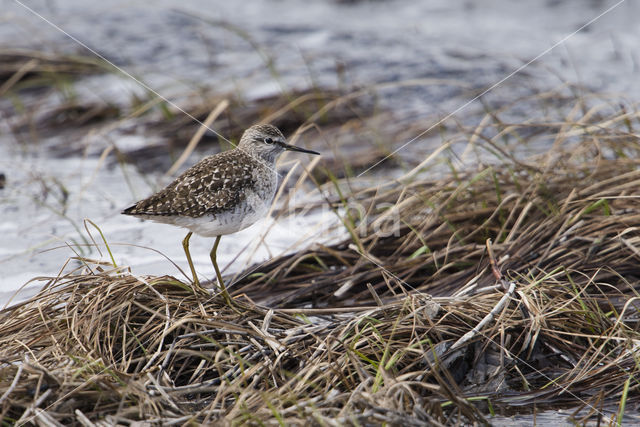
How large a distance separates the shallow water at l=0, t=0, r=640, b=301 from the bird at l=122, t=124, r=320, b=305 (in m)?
1.07

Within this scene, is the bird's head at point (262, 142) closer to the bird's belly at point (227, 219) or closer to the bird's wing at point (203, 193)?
the bird's wing at point (203, 193)

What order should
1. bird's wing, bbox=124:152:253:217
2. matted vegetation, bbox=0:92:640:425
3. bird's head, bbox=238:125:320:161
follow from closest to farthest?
matted vegetation, bbox=0:92:640:425, bird's wing, bbox=124:152:253:217, bird's head, bbox=238:125:320:161

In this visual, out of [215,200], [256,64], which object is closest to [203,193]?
[215,200]

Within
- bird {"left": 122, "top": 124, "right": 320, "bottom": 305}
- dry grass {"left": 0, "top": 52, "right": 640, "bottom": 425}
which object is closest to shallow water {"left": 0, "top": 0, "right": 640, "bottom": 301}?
dry grass {"left": 0, "top": 52, "right": 640, "bottom": 425}

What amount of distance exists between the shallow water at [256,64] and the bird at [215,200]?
107 cm

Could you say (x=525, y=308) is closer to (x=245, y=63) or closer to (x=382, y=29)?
(x=245, y=63)

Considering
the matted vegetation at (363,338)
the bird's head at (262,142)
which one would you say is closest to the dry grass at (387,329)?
the matted vegetation at (363,338)

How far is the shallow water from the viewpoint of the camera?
246 inches

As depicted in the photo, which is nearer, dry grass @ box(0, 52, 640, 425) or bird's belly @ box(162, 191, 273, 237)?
dry grass @ box(0, 52, 640, 425)

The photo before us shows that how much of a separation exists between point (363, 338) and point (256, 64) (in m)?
8.27

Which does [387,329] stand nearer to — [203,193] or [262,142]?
[203,193]

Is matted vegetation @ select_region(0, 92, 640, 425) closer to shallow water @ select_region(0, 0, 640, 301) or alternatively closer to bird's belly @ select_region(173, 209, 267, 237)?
bird's belly @ select_region(173, 209, 267, 237)

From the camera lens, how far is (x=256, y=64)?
453 inches

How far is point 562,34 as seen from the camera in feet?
39.5
